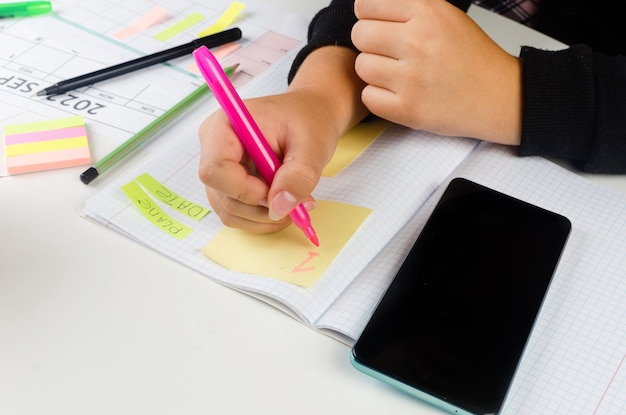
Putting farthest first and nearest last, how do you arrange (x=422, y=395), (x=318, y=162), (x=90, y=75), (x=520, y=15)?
(x=520, y=15) < (x=90, y=75) < (x=318, y=162) < (x=422, y=395)

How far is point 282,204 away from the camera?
20.3 inches

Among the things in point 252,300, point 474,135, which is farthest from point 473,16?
point 252,300

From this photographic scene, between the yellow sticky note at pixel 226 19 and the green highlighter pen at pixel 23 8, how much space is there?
0.19m

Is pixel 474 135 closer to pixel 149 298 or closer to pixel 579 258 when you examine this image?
pixel 579 258

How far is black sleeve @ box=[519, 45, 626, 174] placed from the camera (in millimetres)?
645

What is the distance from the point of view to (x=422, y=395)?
1.46ft

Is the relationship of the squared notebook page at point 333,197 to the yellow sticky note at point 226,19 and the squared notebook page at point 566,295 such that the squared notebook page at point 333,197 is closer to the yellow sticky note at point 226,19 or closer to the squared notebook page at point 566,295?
the squared notebook page at point 566,295

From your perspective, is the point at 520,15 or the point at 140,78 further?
the point at 520,15

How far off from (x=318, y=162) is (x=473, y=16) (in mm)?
405

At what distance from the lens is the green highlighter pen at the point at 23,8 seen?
792 mm

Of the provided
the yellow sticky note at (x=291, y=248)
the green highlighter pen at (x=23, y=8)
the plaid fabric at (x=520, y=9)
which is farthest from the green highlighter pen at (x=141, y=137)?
the plaid fabric at (x=520, y=9)

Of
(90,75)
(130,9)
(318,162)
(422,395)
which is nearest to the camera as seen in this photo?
(422,395)

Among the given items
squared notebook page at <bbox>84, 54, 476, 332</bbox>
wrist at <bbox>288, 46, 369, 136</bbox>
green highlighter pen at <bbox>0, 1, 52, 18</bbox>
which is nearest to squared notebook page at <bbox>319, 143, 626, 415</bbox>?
squared notebook page at <bbox>84, 54, 476, 332</bbox>

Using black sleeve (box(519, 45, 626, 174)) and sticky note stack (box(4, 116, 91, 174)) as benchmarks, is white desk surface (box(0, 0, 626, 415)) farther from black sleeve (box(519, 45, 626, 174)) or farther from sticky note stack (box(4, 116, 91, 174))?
black sleeve (box(519, 45, 626, 174))
